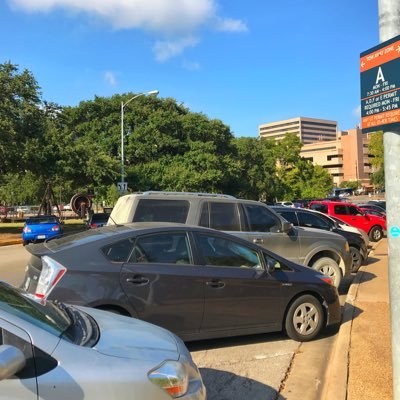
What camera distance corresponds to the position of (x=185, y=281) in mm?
5691

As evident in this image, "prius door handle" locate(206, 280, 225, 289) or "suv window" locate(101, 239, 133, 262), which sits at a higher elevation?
"suv window" locate(101, 239, 133, 262)

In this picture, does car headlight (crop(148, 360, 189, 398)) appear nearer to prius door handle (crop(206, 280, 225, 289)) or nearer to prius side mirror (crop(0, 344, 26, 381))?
prius side mirror (crop(0, 344, 26, 381))

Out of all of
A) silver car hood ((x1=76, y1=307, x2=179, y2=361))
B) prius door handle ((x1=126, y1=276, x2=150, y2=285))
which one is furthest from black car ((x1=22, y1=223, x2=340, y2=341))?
silver car hood ((x1=76, y1=307, x2=179, y2=361))

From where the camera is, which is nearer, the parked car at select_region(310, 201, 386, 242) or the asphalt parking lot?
the asphalt parking lot

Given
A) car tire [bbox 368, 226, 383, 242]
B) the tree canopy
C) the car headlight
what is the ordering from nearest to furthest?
the car headlight, car tire [bbox 368, 226, 383, 242], the tree canopy

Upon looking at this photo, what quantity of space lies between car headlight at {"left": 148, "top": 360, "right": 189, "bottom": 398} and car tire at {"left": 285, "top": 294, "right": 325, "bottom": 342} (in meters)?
3.60

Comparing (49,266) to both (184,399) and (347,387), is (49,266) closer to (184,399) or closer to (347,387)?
(184,399)

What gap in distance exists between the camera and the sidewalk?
455 cm

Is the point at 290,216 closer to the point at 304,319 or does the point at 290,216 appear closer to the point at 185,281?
the point at 304,319

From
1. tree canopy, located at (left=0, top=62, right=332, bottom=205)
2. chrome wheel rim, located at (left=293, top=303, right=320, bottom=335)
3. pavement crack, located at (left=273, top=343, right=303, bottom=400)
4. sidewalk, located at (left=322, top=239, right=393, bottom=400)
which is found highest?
tree canopy, located at (left=0, top=62, right=332, bottom=205)

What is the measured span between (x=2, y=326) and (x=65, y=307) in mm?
1101

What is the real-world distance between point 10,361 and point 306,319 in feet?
15.9

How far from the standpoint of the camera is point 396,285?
3.74 meters

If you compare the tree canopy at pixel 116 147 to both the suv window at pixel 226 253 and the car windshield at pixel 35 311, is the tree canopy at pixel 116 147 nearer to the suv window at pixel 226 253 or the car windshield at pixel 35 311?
the suv window at pixel 226 253
